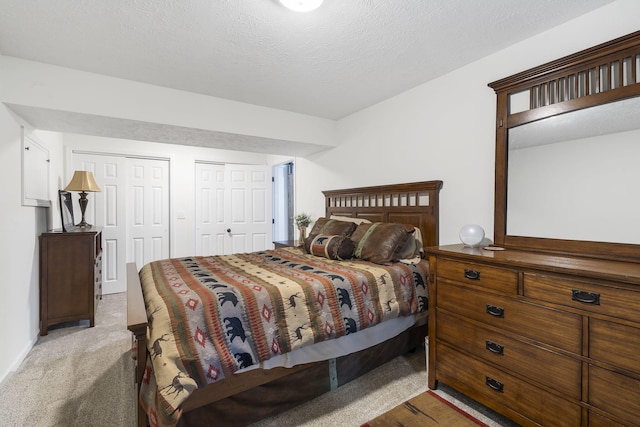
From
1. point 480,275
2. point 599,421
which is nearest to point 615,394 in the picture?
point 599,421

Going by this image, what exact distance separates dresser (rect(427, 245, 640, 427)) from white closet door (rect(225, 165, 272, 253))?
3959 millimetres

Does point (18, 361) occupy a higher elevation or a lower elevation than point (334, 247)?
lower

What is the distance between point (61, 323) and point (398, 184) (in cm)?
376

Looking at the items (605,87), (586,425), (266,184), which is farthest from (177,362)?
(266,184)

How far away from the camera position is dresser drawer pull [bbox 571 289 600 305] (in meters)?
1.27

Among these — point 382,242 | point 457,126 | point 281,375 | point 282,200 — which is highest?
point 457,126

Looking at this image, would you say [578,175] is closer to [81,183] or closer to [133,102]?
[133,102]

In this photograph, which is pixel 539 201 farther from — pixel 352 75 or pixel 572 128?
pixel 352 75

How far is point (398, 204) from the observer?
10.0ft

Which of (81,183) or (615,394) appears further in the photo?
(81,183)

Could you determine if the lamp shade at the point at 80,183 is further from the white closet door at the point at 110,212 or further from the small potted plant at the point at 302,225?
the small potted plant at the point at 302,225

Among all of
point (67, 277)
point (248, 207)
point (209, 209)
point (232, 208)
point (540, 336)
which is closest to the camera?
point (540, 336)

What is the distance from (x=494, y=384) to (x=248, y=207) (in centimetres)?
447

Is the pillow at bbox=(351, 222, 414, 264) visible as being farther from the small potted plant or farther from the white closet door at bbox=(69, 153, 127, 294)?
the white closet door at bbox=(69, 153, 127, 294)
